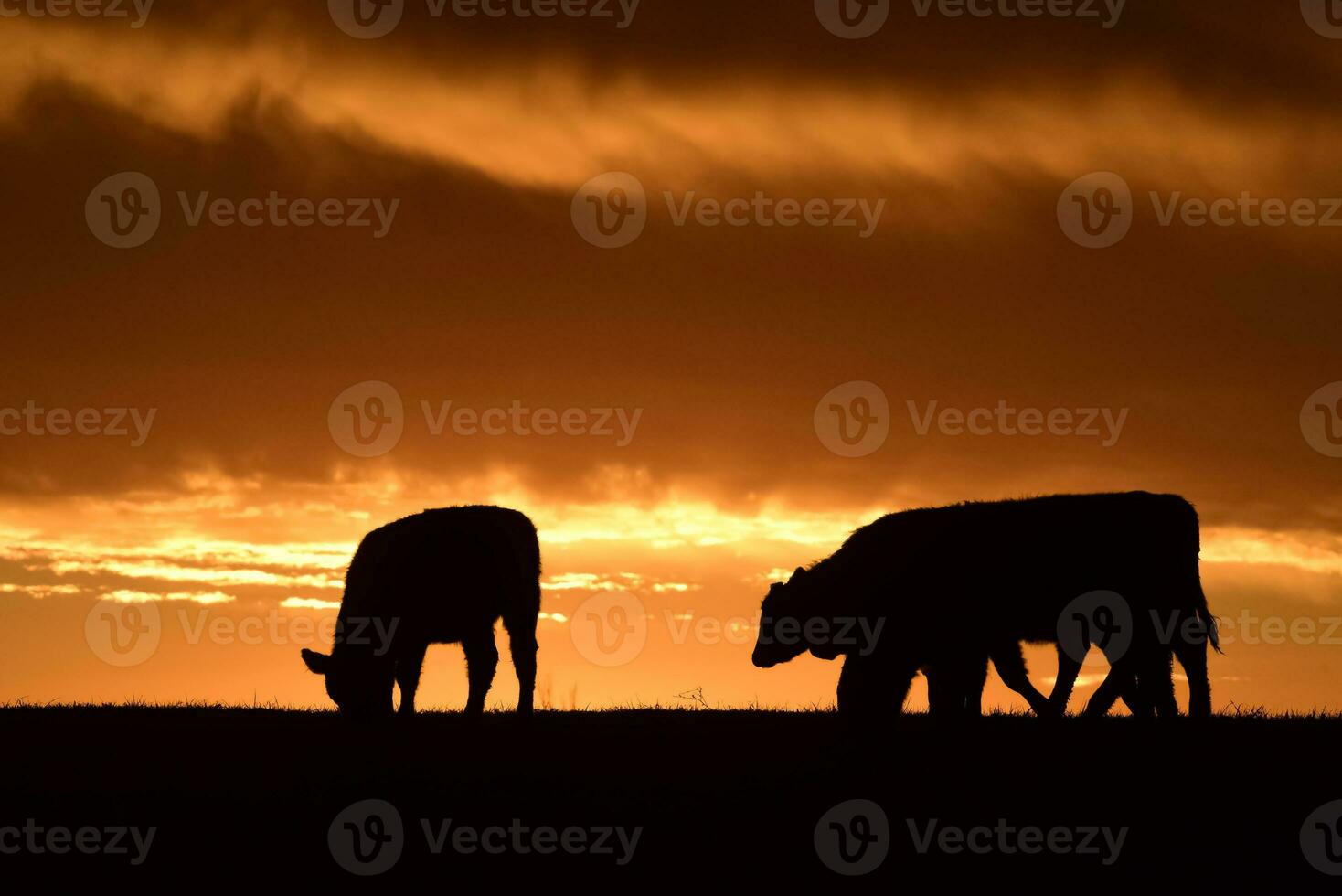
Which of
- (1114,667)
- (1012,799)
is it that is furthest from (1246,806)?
(1114,667)

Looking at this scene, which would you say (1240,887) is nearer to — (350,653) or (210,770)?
(210,770)

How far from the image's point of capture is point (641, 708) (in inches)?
834

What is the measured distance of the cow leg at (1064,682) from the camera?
19.8 m

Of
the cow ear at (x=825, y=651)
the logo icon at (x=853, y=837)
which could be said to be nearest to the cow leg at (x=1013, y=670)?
the cow ear at (x=825, y=651)

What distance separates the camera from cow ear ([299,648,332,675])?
61.7ft

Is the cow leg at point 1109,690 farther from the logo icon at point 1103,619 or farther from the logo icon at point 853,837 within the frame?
the logo icon at point 853,837

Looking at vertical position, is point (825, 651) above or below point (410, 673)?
above

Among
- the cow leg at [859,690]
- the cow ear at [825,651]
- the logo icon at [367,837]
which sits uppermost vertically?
the cow ear at [825,651]

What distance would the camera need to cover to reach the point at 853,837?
11.4 meters

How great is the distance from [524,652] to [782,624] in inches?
150

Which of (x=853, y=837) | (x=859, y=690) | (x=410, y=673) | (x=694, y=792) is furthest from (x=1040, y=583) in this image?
(x=410, y=673)

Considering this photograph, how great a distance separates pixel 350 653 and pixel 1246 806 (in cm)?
1135

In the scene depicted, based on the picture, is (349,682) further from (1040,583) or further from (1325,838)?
(1325,838)

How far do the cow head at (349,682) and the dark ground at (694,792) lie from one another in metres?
0.61
